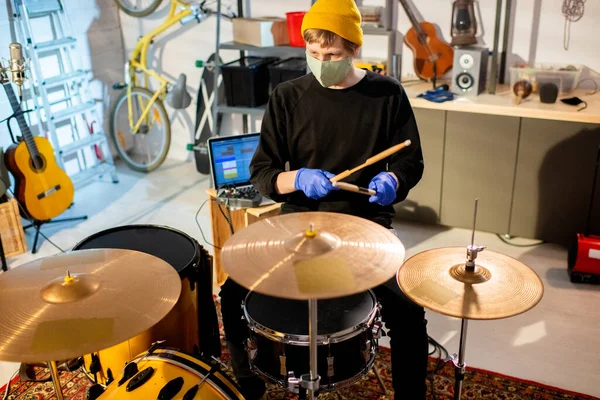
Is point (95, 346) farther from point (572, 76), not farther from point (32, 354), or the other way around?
point (572, 76)

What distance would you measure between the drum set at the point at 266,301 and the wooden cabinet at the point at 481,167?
1.65m

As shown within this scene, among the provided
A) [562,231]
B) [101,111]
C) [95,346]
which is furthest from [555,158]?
[101,111]

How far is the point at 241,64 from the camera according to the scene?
3.93 metres

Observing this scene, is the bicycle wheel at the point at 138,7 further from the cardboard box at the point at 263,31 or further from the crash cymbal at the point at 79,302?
the crash cymbal at the point at 79,302

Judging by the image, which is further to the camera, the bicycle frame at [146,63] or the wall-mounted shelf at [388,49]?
the bicycle frame at [146,63]

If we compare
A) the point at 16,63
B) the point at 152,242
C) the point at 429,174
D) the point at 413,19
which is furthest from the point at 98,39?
the point at 152,242

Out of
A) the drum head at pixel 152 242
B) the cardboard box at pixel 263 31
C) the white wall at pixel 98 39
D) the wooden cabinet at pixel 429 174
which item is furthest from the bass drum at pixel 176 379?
the white wall at pixel 98 39

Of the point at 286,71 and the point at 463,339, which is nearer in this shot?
the point at 463,339

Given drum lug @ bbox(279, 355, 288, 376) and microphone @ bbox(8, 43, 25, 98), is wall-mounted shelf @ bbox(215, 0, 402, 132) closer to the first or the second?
microphone @ bbox(8, 43, 25, 98)

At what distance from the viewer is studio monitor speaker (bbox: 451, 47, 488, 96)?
343 cm

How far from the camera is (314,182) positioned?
6.62 feet

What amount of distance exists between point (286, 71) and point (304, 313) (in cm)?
212

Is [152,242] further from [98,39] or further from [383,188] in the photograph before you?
[98,39]

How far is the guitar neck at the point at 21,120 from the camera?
346cm
